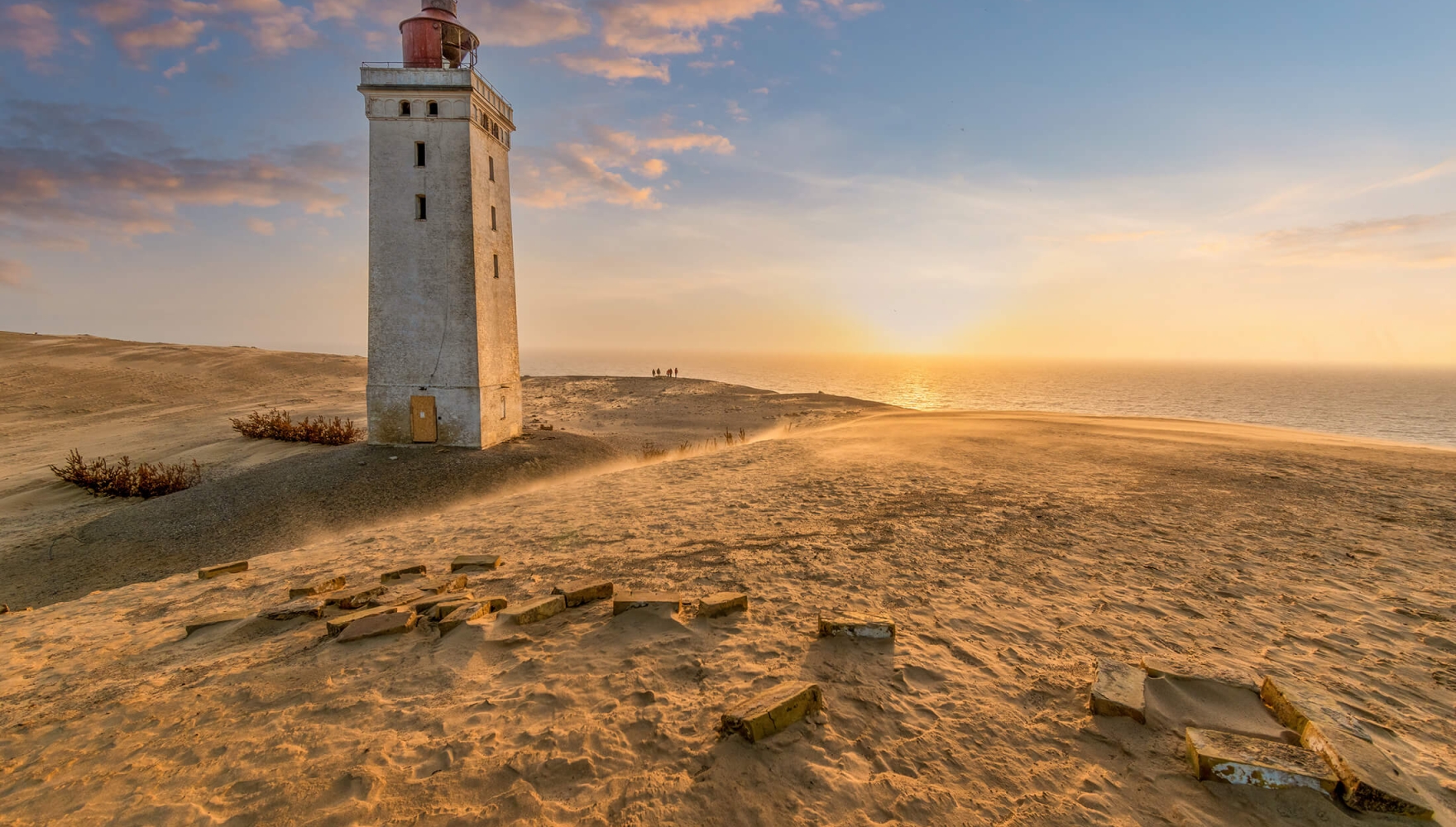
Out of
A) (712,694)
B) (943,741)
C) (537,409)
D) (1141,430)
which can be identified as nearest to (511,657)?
(712,694)

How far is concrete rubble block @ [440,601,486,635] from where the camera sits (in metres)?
5.64

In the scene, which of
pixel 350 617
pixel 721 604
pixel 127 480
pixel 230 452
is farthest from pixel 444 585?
pixel 230 452

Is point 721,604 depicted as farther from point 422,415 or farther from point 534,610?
point 422,415

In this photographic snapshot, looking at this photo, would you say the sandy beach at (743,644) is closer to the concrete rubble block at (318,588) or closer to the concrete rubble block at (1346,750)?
the concrete rubble block at (1346,750)

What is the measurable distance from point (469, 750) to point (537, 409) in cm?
3133

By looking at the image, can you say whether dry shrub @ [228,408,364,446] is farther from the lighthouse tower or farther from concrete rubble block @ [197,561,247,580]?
concrete rubble block @ [197,561,247,580]

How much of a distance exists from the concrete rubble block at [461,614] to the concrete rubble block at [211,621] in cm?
252

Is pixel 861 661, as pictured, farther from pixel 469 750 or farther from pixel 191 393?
pixel 191 393

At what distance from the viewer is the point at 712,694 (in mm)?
4496

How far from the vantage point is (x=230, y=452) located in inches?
712

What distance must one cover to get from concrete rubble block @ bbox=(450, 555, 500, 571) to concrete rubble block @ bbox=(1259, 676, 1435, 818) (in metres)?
8.08

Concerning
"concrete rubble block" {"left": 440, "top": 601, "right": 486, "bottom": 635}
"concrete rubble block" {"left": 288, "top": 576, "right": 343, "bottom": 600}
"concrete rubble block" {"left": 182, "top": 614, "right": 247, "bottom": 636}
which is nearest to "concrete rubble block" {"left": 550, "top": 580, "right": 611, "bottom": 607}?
"concrete rubble block" {"left": 440, "top": 601, "right": 486, "bottom": 635}

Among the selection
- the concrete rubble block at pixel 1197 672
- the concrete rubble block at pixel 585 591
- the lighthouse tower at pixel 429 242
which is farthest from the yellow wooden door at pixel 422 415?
the concrete rubble block at pixel 1197 672

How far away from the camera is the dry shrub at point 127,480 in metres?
15.0
